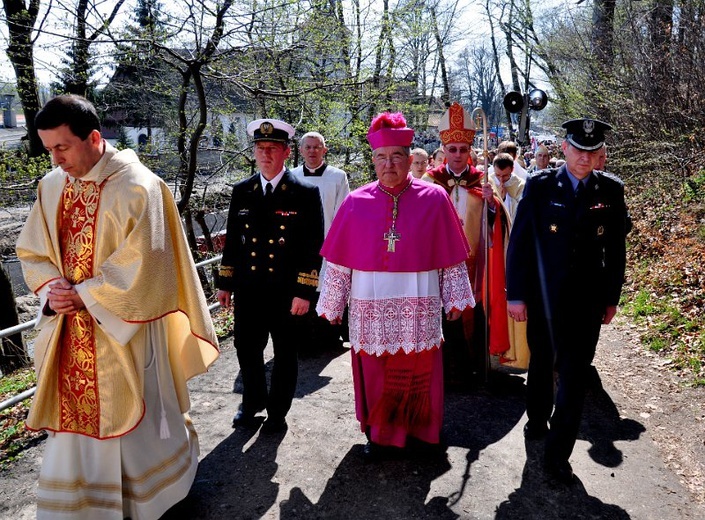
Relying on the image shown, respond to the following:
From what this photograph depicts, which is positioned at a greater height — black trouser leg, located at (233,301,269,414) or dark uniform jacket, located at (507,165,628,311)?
dark uniform jacket, located at (507,165,628,311)

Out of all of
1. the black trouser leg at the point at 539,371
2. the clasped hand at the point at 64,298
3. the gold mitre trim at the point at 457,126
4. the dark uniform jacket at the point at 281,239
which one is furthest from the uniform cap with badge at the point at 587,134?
the clasped hand at the point at 64,298

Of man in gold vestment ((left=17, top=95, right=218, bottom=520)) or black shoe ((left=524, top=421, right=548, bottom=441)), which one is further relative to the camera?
black shoe ((left=524, top=421, right=548, bottom=441))

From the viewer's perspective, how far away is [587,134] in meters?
3.73

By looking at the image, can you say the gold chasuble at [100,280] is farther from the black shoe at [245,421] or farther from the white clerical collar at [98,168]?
the black shoe at [245,421]

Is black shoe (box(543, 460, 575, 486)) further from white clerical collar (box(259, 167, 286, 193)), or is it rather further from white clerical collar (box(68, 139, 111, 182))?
white clerical collar (box(68, 139, 111, 182))

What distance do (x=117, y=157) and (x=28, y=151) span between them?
6.67m

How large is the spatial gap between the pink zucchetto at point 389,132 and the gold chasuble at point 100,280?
53.2 inches

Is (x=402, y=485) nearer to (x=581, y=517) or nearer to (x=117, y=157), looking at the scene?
(x=581, y=517)

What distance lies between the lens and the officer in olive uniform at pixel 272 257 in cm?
430

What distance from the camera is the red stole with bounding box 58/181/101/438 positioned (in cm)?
309

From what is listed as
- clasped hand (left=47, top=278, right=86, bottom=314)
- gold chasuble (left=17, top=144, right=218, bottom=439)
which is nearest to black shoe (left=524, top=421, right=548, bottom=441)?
gold chasuble (left=17, top=144, right=218, bottom=439)

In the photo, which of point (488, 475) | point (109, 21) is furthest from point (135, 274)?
point (109, 21)

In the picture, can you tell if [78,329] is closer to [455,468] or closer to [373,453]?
[373,453]

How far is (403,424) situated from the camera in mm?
4039
